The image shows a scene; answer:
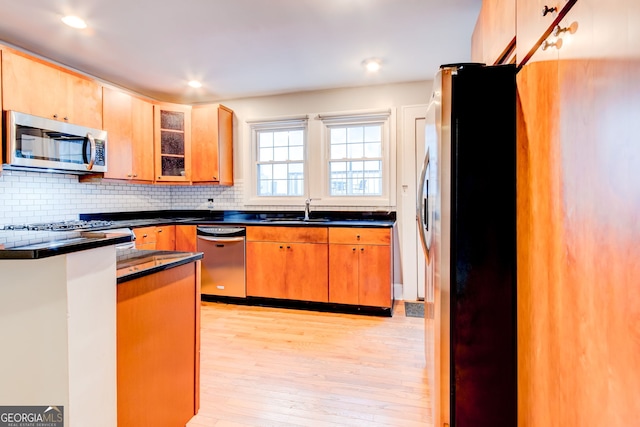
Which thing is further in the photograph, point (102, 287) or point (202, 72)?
point (202, 72)

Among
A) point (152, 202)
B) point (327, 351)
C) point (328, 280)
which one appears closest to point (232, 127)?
point (152, 202)

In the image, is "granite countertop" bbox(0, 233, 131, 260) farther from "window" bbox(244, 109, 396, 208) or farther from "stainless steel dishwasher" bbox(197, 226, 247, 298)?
"window" bbox(244, 109, 396, 208)

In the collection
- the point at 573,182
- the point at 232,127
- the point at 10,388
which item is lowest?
the point at 10,388

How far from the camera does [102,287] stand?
1.03 metres

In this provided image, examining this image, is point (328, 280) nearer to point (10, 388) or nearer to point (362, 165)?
point (362, 165)

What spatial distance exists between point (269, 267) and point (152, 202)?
193 centimetres

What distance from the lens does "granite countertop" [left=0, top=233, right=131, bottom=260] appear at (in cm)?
82

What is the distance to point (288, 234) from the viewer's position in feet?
11.2

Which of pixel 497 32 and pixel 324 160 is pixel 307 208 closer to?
pixel 324 160

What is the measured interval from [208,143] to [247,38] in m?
1.57

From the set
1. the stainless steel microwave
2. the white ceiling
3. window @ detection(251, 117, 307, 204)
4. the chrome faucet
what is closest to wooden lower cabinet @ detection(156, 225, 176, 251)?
the stainless steel microwave

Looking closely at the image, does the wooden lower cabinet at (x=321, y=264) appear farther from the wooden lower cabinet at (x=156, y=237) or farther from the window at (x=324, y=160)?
the wooden lower cabinet at (x=156, y=237)

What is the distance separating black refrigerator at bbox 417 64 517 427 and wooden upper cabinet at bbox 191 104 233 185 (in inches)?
128

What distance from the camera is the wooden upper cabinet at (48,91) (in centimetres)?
245
